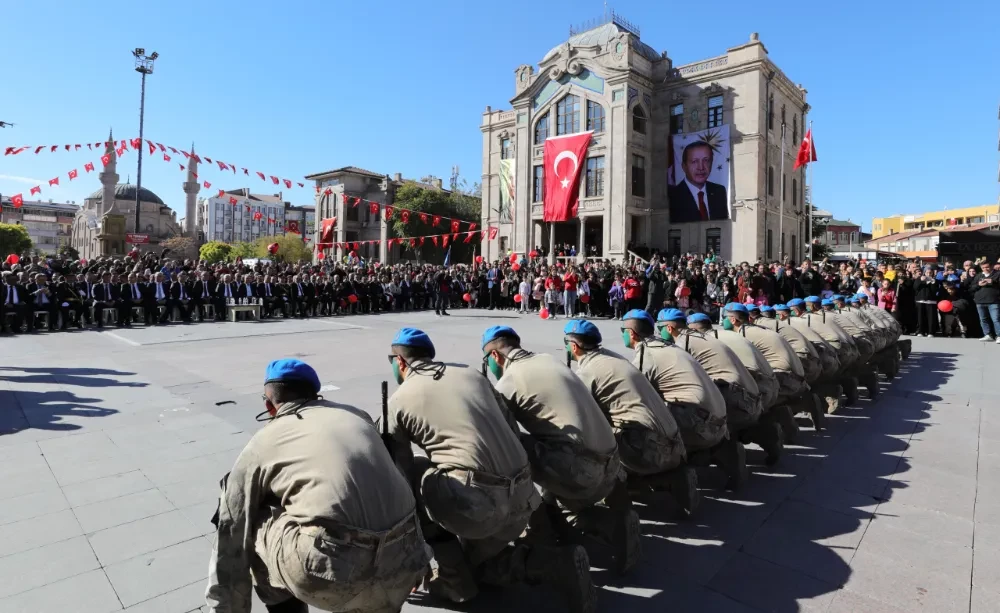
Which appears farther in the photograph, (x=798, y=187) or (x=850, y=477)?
(x=798, y=187)

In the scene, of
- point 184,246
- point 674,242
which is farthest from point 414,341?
point 184,246

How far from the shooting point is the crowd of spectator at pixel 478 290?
568 inches

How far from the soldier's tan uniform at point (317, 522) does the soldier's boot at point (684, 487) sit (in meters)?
2.27

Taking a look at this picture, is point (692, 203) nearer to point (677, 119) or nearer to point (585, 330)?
point (677, 119)

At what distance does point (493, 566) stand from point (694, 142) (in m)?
33.5

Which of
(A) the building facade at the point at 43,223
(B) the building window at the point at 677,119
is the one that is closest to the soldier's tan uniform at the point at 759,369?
(B) the building window at the point at 677,119

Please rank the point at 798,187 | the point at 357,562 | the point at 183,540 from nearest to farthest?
1. the point at 357,562
2. the point at 183,540
3. the point at 798,187

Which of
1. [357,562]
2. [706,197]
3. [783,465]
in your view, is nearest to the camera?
[357,562]

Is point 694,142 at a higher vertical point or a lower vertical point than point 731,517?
higher

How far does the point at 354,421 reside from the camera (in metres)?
2.40

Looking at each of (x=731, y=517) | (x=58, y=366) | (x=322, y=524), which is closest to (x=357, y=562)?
(x=322, y=524)

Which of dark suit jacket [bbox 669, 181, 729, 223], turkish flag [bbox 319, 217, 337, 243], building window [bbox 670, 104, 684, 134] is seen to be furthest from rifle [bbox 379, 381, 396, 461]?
turkish flag [bbox 319, 217, 337, 243]

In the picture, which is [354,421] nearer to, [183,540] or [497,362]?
[497,362]

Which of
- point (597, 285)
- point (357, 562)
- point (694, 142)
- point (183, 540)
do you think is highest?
point (694, 142)
